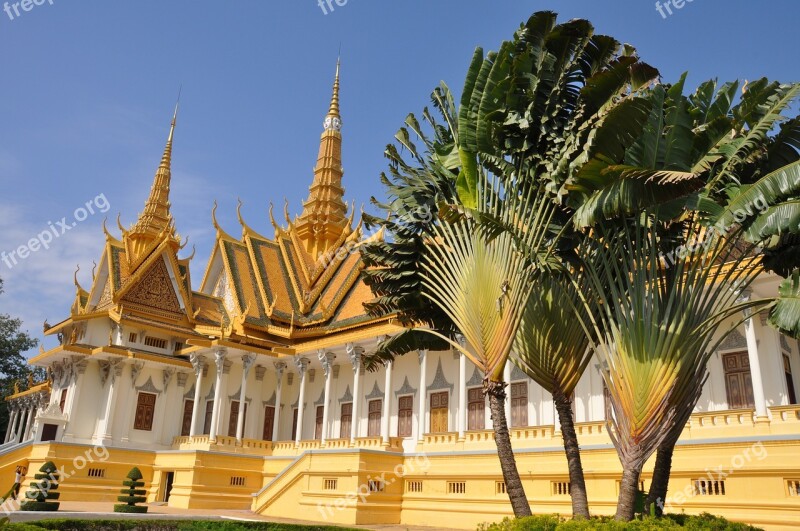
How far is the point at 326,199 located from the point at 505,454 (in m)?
29.5

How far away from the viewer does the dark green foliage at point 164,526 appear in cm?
1027

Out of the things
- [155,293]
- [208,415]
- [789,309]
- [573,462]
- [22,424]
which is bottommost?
[573,462]

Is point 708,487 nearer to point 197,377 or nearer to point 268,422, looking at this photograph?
point 268,422

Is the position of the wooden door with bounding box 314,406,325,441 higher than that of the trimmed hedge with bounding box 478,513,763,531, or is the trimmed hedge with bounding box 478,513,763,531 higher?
the wooden door with bounding box 314,406,325,441

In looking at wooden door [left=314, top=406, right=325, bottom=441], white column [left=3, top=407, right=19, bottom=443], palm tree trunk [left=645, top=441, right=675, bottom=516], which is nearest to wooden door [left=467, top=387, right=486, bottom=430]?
wooden door [left=314, top=406, right=325, bottom=441]

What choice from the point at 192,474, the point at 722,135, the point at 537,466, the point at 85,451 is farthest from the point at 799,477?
the point at 85,451

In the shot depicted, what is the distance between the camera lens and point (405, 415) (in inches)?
868

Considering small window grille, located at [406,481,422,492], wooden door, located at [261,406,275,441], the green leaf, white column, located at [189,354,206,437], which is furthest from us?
wooden door, located at [261,406,275,441]

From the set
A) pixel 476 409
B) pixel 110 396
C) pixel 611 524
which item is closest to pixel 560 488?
pixel 476 409

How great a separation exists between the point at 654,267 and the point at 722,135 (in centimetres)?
167

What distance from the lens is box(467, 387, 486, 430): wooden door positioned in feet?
65.2

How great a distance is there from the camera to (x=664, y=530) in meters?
5.92

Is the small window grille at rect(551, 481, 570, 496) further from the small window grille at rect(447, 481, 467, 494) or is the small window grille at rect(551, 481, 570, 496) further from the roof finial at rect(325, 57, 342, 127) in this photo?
the roof finial at rect(325, 57, 342, 127)

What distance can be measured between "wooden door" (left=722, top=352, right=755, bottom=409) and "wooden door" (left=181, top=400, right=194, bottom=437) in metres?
19.4
